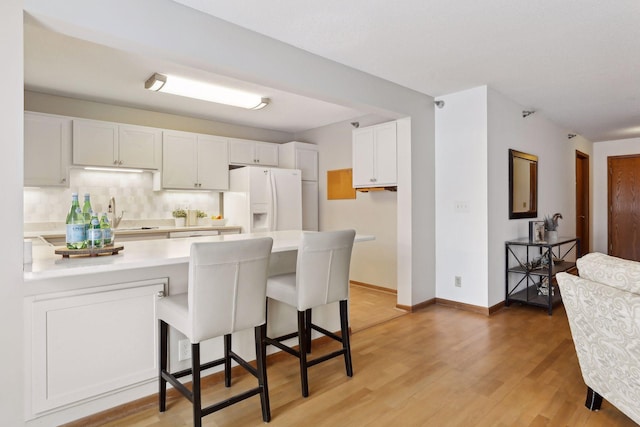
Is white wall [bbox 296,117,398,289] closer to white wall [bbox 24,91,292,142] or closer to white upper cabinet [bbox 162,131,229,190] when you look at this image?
white wall [bbox 24,91,292,142]

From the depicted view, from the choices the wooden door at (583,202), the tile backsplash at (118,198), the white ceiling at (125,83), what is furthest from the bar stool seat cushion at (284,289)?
the wooden door at (583,202)

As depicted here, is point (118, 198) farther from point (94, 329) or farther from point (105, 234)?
point (94, 329)

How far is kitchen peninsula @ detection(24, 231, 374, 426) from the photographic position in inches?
70.3

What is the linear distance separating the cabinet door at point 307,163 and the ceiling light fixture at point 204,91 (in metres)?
1.33

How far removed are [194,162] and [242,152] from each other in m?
0.73

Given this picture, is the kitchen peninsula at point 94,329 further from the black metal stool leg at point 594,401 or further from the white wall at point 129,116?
the white wall at point 129,116

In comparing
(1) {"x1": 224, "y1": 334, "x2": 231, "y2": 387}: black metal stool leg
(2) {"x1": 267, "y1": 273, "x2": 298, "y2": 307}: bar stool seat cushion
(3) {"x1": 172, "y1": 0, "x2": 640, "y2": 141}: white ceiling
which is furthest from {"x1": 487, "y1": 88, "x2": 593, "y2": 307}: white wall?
(1) {"x1": 224, "y1": 334, "x2": 231, "y2": 387}: black metal stool leg

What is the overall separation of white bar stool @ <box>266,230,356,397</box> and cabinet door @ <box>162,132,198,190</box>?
9.10 feet

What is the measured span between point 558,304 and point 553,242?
0.70m

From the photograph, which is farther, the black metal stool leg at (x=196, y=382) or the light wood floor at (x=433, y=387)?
the light wood floor at (x=433, y=387)

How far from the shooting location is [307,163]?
5.70m

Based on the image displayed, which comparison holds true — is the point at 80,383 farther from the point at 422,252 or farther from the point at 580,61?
the point at 580,61

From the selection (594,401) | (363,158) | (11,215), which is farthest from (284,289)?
(363,158)

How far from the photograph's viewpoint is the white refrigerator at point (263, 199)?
4.96 metres
